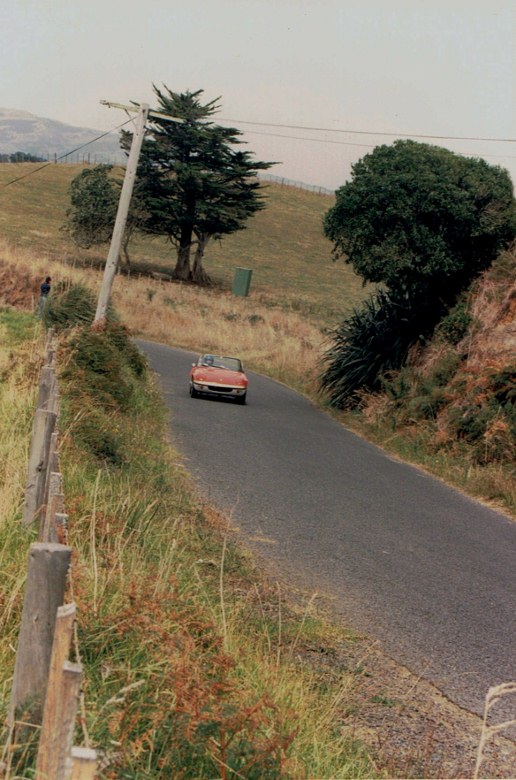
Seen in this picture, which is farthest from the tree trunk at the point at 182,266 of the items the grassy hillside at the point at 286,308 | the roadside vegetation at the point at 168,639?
the roadside vegetation at the point at 168,639

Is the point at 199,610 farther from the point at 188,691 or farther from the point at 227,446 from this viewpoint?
the point at 227,446

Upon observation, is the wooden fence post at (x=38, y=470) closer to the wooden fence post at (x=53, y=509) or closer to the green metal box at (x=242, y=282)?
the wooden fence post at (x=53, y=509)

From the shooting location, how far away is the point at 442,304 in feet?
80.8

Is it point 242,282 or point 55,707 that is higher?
point 55,707

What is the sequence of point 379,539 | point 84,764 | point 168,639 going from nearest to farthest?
1. point 84,764
2. point 168,639
3. point 379,539

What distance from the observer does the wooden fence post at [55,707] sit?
273 centimetres

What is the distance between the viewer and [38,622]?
326 centimetres

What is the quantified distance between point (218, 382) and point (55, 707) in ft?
77.7

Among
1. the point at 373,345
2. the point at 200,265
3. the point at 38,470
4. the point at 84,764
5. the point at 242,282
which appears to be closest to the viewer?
the point at 84,764

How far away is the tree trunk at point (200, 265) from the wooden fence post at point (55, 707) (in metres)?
73.7

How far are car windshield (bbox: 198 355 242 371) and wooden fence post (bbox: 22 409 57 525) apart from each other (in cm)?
2025

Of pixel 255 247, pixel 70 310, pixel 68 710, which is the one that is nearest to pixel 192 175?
pixel 255 247

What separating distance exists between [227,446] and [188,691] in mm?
13920

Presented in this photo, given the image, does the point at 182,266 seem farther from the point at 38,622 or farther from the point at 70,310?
the point at 38,622
